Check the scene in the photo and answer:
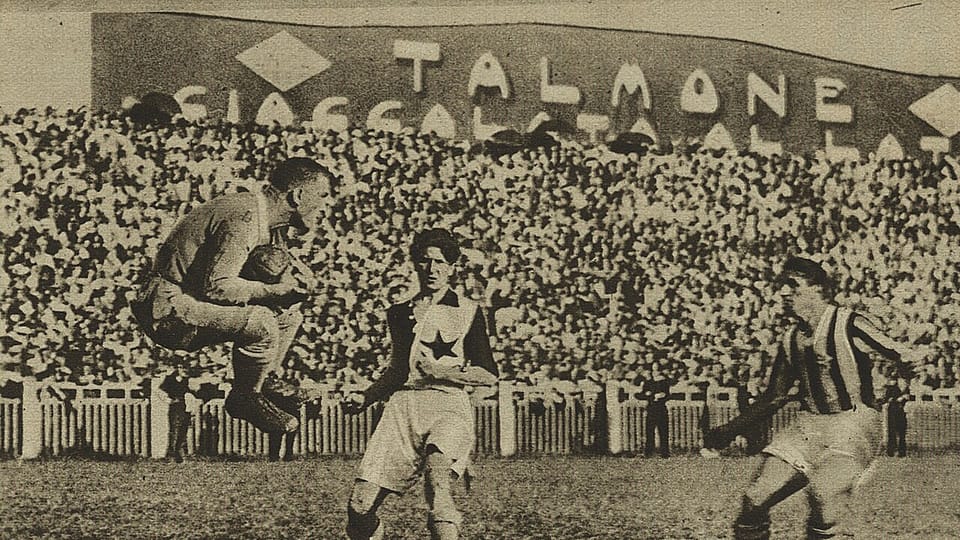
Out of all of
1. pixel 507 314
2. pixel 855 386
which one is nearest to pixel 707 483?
pixel 855 386

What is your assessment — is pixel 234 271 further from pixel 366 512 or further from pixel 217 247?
pixel 366 512

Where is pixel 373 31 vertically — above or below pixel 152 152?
above

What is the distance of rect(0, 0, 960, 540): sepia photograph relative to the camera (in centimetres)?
252

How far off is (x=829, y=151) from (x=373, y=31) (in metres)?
1.39

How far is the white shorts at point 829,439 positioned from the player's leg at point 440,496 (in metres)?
0.92

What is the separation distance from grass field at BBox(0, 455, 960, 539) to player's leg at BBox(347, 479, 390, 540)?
0.04m

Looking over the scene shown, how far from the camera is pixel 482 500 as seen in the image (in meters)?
2.52

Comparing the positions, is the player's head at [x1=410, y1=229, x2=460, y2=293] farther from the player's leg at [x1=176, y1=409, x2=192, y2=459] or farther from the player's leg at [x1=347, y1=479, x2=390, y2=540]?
the player's leg at [x1=176, y1=409, x2=192, y2=459]

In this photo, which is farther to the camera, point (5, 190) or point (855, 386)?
point (5, 190)

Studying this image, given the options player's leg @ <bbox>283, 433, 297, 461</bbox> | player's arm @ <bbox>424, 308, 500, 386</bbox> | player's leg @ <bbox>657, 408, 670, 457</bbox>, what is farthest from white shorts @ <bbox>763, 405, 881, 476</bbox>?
player's leg @ <bbox>283, 433, 297, 461</bbox>

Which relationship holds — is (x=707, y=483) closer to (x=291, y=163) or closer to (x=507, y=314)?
(x=507, y=314)

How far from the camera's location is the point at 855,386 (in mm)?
2436

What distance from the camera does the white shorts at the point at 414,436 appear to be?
2.43 m

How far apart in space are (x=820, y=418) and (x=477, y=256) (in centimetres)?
105
